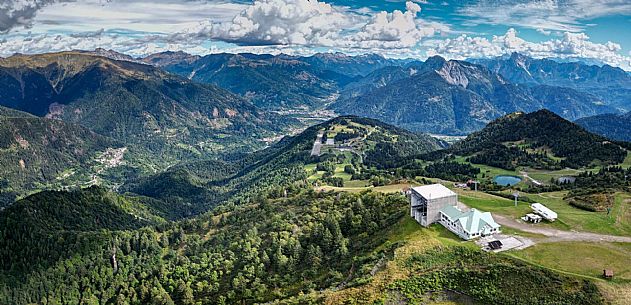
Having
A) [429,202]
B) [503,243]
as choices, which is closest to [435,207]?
[429,202]

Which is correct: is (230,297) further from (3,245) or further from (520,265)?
(3,245)

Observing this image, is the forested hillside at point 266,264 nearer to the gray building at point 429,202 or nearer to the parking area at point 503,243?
the parking area at point 503,243

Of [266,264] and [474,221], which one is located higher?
[474,221]

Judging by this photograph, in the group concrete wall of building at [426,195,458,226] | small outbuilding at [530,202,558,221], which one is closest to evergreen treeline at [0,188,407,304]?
concrete wall of building at [426,195,458,226]

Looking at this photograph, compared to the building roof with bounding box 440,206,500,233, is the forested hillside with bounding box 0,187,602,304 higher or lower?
lower

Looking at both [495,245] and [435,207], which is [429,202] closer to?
[435,207]

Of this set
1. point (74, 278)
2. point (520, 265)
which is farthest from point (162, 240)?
point (520, 265)

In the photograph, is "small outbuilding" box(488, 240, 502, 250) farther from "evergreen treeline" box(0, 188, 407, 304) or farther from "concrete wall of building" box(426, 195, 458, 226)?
"evergreen treeline" box(0, 188, 407, 304)
